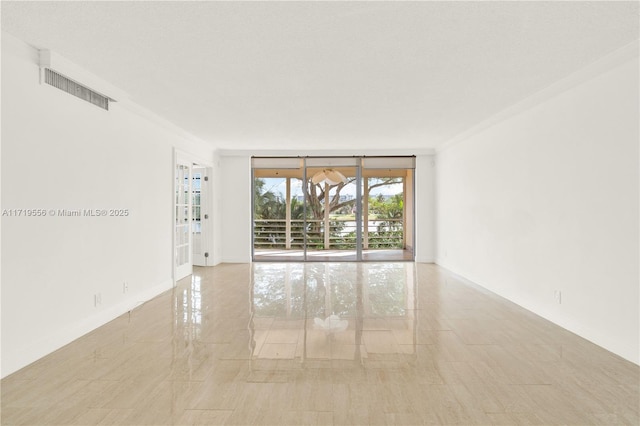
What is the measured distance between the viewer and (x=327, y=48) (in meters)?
2.94

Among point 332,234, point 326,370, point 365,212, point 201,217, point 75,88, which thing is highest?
point 75,88

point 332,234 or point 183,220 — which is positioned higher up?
point 183,220

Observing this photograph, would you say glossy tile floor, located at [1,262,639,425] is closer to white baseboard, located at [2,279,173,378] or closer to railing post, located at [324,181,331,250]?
white baseboard, located at [2,279,173,378]

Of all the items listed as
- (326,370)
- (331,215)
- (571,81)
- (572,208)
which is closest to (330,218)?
(331,215)

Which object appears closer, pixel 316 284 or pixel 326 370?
pixel 326 370

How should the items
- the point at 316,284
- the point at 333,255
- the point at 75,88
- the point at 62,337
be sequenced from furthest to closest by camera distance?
the point at 333,255
the point at 316,284
the point at 75,88
the point at 62,337

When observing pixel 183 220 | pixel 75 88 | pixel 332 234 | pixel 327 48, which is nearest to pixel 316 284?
pixel 183 220

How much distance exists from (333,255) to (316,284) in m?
3.47

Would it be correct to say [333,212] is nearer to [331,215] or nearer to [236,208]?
[331,215]

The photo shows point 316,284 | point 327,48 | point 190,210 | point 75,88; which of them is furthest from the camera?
point 190,210

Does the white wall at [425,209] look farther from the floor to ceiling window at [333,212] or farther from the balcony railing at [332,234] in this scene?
the balcony railing at [332,234]

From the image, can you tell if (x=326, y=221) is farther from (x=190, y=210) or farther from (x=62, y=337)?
(x=62, y=337)

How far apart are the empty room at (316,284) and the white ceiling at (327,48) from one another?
0.07ft

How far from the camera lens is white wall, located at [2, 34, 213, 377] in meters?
2.77
